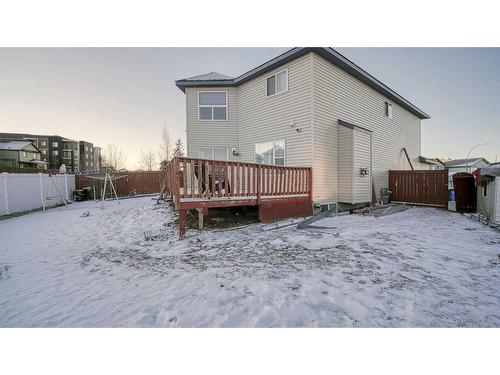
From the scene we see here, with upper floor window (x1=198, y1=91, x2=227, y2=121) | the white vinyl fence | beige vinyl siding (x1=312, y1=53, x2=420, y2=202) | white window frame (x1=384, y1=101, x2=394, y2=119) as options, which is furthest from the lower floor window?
white window frame (x1=384, y1=101, x2=394, y2=119)

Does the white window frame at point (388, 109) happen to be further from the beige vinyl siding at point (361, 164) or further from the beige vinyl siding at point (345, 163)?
the beige vinyl siding at point (345, 163)

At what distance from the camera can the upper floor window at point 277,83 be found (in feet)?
26.5

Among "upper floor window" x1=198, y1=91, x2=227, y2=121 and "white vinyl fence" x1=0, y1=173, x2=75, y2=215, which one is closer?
"white vinyl fence" x1=0, y1=173, x2=75, y2=215

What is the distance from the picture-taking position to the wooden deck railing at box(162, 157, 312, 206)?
16.4 ft

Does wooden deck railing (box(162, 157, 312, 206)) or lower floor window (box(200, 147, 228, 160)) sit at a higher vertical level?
lower floor window (box(200, 147, 228, 160))

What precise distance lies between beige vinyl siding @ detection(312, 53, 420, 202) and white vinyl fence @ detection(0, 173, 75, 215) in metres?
12.4

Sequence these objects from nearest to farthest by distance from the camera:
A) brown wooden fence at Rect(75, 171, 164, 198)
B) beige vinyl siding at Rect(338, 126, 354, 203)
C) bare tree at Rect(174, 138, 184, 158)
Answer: beige vinyl siding at Rect(338, 126, 354, 203) < brown wooden fence at Rect(75, 171, 164, 198) < bare tree at Rect(174, 138, 184, 158)

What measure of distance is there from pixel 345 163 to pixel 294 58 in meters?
4.40

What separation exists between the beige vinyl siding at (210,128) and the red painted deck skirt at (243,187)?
4094 mm

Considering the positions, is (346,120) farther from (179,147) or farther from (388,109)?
(179,147)

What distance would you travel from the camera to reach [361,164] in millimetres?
8289

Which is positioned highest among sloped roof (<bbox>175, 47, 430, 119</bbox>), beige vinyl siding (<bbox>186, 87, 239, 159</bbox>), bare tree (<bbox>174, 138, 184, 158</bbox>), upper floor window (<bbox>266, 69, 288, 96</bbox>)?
bare tree (<bbox>174, 138, 184, 158</bbox>)

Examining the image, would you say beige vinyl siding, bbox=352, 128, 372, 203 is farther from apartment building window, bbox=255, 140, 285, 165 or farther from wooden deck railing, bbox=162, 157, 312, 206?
apartment building window, bbox=255, 140, 285, 165
